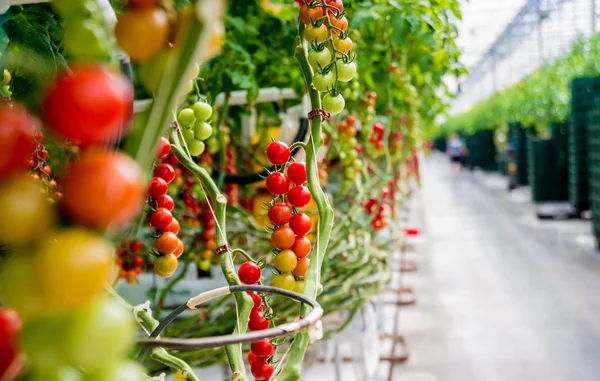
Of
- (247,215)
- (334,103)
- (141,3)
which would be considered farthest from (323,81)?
(247,215)

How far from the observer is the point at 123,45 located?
0.62ft

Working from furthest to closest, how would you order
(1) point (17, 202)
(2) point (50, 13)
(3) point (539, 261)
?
1. (3) point (539, 261)
2. (2) point (50, 13)
3. (1) point (17, 202)

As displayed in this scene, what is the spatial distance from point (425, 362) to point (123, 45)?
253 centimetres

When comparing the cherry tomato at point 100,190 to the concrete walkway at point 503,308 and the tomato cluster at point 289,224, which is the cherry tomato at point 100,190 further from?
the concrete walkway at point 503,308

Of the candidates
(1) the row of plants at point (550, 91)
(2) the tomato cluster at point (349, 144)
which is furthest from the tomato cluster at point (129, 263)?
(1) the row of plants at point (550, 91)

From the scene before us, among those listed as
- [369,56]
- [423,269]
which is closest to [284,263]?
[369,56]

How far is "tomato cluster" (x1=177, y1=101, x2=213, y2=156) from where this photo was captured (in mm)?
527

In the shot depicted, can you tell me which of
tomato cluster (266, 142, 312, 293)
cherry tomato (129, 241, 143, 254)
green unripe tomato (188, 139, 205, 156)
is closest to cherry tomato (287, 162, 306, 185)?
tomato cluster (266, 142, 312, 293)

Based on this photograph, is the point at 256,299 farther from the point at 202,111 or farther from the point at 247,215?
the point at 247,215

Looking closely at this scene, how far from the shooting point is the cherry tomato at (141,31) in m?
0.19

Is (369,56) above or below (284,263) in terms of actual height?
above

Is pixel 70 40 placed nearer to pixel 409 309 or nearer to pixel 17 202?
pixel 17 202

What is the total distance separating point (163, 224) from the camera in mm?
470

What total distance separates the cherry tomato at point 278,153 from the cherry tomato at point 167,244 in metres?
0.10
